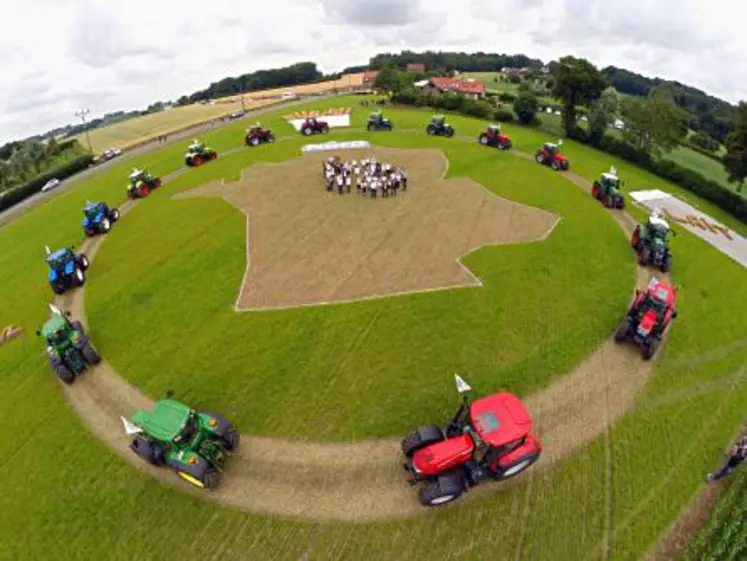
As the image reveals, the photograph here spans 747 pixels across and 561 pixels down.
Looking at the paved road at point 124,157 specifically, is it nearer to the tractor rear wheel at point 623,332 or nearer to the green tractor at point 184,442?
the green tractor at point 184,442

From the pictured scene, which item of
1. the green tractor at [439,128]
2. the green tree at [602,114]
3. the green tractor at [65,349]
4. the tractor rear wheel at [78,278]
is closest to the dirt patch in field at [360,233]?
the green tractor at [65,349]

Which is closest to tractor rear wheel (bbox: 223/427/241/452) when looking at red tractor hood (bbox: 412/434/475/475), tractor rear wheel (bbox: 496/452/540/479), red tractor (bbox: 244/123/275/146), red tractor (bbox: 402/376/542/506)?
red tractor (bbox: 402/376/542/506)

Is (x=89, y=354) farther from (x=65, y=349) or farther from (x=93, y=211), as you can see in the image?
(x=93, y=211)

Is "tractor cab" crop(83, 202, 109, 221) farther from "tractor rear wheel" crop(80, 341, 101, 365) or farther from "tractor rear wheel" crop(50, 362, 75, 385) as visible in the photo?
"tractor rear wheel" crop(50, 362, 75, 385)

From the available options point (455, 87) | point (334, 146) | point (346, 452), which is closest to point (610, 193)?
point (334, 146)

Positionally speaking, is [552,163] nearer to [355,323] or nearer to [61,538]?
[355,323]

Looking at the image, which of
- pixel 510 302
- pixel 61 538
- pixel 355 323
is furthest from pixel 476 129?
pixel 61 538
